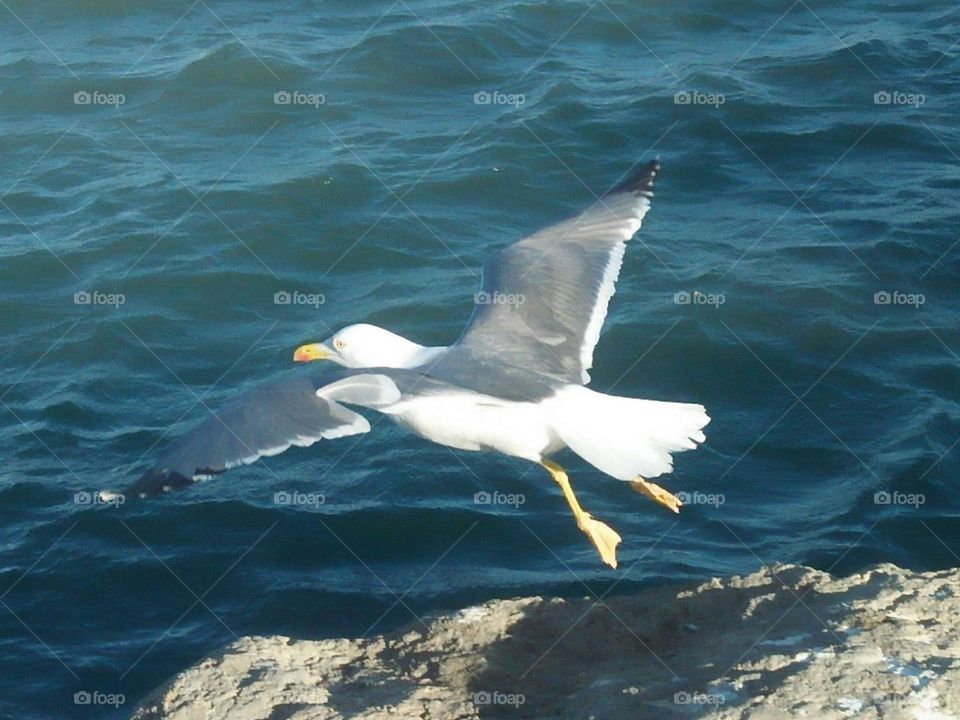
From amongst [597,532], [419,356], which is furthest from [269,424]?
[597,532]

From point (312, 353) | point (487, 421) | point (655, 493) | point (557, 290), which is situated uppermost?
point (557, 290)

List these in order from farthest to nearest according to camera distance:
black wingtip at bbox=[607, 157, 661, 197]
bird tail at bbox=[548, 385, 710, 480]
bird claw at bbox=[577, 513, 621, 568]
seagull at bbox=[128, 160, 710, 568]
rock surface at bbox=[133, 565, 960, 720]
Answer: black wingtip at bbox=[607, 157, 661, 197] → bird claw at bbox=[577, 513, 621, 568] → bird tail at bbox=[548, 385, 710, 480] → seagull at bbox=[128, 160, 710, 568] → rock surface at bbox=[133, 565, 960, 720]

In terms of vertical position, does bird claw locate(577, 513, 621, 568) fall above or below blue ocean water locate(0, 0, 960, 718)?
below

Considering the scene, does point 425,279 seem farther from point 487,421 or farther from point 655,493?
point 487,421

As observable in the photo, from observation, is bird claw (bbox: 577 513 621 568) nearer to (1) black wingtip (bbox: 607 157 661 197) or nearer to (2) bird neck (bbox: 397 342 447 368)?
(2) bird neck (bbox: 397 342 447 368)

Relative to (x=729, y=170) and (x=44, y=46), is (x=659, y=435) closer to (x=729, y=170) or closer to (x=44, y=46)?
(x=729, y=170)

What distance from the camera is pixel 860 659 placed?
538 centimetres

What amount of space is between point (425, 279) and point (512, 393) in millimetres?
4220

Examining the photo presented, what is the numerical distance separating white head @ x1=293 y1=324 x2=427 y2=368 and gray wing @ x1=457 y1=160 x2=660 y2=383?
1.07 feet

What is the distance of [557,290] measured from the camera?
7.49m

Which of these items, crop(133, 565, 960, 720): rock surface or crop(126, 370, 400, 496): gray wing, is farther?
crop(126, 370, 400, 496): gray wing

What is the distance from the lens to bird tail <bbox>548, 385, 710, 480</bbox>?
604 cm

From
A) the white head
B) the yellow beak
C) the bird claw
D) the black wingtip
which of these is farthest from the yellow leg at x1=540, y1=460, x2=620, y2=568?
the black wingtip

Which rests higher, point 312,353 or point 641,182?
point 641,182
